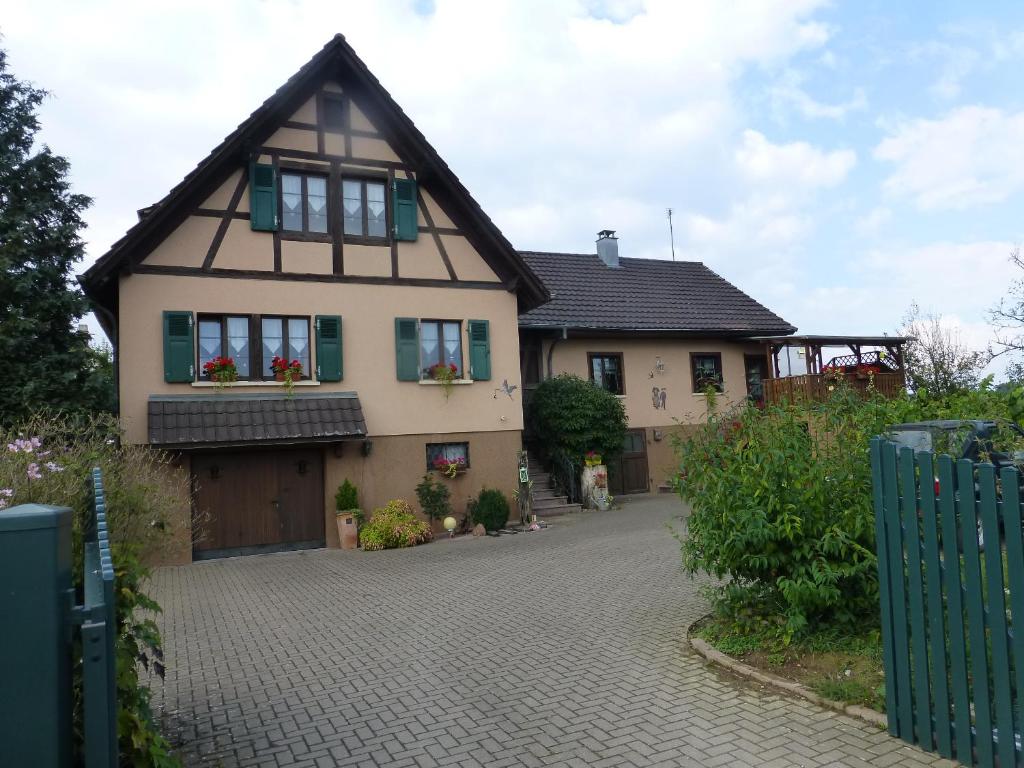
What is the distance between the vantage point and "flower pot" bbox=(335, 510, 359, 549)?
46.1 ft

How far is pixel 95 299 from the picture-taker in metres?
13.7

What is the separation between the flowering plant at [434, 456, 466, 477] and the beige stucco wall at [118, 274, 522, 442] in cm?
67

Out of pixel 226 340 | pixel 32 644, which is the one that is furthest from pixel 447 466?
pixel 32 644

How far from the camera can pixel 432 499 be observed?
49.0 feet

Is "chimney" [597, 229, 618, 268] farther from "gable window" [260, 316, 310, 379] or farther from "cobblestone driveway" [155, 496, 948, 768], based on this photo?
"cobblestone driveway" [155, 496, 948, 768]

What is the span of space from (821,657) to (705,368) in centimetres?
1751

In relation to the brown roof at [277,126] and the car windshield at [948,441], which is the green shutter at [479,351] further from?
the car windshield at [948,441]

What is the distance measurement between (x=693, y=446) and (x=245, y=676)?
4.33m

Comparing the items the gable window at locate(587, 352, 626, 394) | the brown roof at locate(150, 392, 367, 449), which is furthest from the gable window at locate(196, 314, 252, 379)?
the gable window at locate(587, 352, 626, 394)

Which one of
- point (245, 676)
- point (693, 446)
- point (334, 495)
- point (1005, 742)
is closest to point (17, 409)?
point (334, 495)

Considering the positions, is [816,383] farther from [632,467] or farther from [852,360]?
[632,467]

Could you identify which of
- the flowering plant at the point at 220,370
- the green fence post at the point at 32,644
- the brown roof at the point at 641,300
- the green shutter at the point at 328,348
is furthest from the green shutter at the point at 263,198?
the green fence post at the point at 32,644

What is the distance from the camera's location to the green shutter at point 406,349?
598 inches

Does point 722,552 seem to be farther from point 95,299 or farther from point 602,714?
point 95,299
